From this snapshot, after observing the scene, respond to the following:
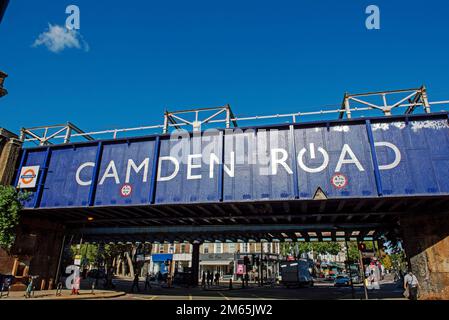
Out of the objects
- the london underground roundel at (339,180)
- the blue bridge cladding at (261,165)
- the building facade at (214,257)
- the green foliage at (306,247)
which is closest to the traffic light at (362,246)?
the blue bridge cladding at (261,165)

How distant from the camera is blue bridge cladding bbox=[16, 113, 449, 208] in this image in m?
14.6

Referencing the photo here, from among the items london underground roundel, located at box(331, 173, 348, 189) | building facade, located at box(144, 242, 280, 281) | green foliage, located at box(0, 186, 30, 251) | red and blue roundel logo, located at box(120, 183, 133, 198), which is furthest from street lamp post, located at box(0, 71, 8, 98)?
building facade, located at box(144, 242, 280, 281)

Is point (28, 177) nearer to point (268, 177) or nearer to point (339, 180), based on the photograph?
point (268, 177)

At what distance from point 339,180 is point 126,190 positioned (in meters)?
11.7

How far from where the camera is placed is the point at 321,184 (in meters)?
15.1

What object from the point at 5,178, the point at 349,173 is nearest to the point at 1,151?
the point at 5,178

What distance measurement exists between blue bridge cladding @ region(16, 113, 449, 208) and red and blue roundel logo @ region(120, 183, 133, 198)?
0.06 m

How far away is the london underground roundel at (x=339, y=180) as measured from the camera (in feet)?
48.7

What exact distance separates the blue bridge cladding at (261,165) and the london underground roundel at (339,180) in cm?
5

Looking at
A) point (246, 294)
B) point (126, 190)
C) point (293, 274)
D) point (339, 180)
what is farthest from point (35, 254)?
point (293, 274)

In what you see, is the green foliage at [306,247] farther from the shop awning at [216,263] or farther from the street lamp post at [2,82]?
the street lamp post at [2,82]

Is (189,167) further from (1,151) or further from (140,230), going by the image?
(1,151)

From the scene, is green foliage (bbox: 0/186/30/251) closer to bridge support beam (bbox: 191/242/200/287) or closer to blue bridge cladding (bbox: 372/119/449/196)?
bridge support beam (bbox: 191/242/200/287)

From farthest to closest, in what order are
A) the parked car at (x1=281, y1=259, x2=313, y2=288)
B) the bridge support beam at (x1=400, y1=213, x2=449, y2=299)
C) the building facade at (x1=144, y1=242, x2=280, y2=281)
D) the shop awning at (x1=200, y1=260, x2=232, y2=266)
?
the shop awning at (x1=200, y1=260, x2=232, y2=266)
the building facade at (x1=144, y1=242, x2=280, y2=281)
the parked car at (x1=281, y1=259, x2=313, y2=288)
the bridge support beam at (x1=400, y1=213, x2=449, y2=299)
